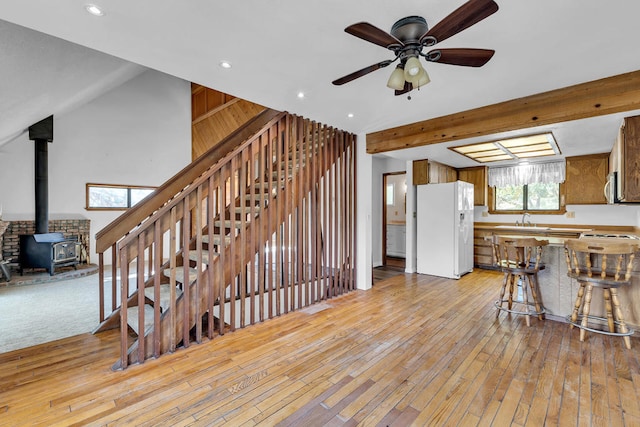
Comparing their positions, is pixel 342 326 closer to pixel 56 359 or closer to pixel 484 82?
pixel 56 359

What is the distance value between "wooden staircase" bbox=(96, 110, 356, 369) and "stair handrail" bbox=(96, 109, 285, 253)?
21mm

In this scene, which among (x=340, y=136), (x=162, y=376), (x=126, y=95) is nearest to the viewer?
(x=162, y=376)

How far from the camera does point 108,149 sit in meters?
6.86

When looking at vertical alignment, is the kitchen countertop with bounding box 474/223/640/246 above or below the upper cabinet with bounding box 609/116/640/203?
below

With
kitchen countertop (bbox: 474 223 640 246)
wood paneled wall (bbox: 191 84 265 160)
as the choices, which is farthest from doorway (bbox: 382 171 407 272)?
wood paneled wall (bbox: 191 84 265 160)

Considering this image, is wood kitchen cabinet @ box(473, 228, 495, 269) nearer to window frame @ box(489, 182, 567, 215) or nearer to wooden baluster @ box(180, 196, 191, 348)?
window frame @ box(489, 182, 567, 215)

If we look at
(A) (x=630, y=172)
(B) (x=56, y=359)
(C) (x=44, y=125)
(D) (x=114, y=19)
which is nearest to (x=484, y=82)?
(A) (x=630, y=172)

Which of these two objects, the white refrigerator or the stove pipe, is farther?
the stove pipe

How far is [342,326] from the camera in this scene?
303 cm

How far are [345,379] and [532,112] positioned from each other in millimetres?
3204

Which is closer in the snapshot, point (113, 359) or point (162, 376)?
point (162, 376)

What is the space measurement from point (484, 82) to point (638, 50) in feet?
3.38

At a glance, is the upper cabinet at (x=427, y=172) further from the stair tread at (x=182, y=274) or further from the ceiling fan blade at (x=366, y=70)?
the stair tread at (x=182, y=274)

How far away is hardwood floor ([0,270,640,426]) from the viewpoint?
171cm
